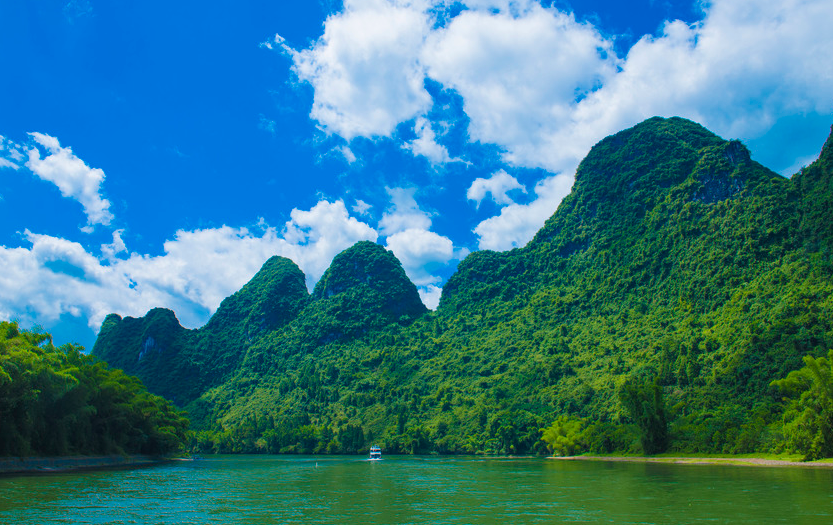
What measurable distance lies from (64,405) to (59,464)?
477 cm

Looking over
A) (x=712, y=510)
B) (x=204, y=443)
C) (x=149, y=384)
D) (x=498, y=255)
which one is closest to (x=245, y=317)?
(x=149, y=384)

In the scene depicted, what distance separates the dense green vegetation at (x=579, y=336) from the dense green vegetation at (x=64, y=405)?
4737 centimetres

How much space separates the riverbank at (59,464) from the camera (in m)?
39.4

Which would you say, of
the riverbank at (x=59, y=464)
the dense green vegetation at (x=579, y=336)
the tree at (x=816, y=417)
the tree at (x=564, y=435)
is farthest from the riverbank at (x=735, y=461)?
the riverbank at (x=59, y=464)

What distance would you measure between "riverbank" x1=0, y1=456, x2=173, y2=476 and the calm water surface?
3257 millimetres

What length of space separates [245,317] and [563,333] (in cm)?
12475

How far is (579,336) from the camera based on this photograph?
349 feet

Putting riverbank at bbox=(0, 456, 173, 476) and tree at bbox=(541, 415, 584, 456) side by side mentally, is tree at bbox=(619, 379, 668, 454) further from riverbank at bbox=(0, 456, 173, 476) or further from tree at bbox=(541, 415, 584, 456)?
riverbank at bbox=(0, 456, 173, 476)

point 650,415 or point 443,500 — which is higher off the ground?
point 650,415

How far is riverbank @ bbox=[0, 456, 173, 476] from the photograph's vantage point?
129ft

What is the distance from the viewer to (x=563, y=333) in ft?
366

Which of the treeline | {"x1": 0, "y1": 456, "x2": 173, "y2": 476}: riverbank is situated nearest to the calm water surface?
{"x1": 0, "y1": 456, "x2": 173, "y2": 476}: riverbank

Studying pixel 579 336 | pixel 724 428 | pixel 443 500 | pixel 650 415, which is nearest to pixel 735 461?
pixel 724 428

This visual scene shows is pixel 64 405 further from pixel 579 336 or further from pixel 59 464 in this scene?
pixel 579 336
